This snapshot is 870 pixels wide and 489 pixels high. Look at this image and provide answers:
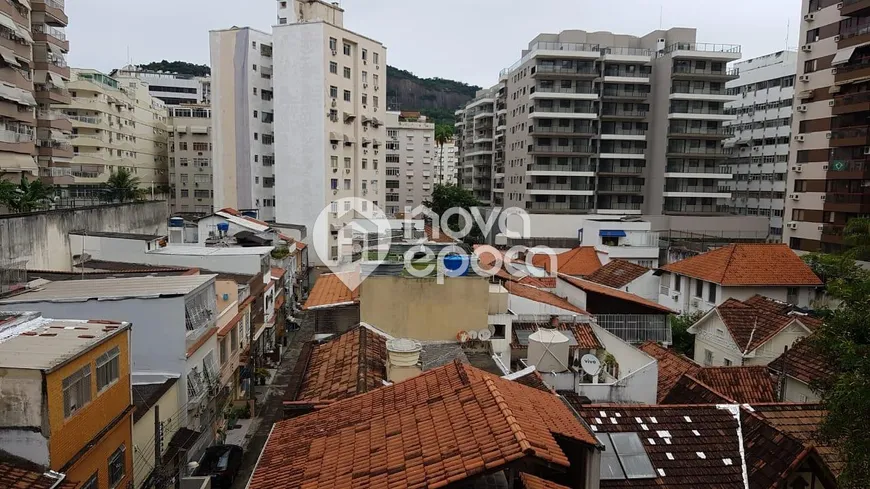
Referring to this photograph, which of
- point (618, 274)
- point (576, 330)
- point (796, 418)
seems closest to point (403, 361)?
point (796, 418)

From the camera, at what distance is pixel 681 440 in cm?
1159

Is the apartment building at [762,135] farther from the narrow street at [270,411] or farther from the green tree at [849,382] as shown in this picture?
the green tree at [849,382]

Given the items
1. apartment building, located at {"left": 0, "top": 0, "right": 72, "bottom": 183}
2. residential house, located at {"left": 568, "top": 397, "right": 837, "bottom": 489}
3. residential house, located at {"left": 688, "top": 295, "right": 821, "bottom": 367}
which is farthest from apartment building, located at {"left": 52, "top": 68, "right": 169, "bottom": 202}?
residential house, located at {"left": 568, "top": 397, "right": 837, "bottom": 489}

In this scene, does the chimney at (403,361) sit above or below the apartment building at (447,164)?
below

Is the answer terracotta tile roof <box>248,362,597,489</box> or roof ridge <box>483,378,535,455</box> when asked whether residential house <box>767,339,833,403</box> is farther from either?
roof ridge <box>483,378,535,455</box>

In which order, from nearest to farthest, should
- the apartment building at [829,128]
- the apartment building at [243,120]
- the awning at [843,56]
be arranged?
the apartment building at [829,128]
the awning at [843,56]
the apartment building at [243,120]

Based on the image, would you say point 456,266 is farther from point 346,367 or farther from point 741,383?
point 741,383

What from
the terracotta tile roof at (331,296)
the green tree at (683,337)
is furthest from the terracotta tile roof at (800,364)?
the terracotta tile roof at (331,296)

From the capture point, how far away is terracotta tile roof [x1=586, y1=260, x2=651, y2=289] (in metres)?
34.4

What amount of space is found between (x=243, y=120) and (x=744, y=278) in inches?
1834

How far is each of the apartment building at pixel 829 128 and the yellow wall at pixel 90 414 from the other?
45771 mm

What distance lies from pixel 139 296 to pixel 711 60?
62.1 m

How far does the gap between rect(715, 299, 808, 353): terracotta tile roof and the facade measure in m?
47.0

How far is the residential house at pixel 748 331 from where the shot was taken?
2292 cm
